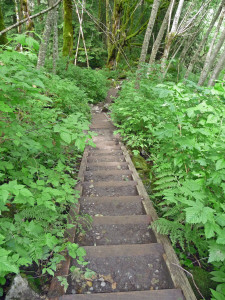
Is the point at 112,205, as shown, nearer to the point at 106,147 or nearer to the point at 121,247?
the point at 121,247

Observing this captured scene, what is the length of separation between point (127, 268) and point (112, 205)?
3.90 feet

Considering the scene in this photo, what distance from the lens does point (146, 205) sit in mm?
3195

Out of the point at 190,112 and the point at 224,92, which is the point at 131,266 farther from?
the point at 224,92

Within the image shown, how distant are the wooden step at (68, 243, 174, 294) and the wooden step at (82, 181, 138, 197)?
142 centimetres

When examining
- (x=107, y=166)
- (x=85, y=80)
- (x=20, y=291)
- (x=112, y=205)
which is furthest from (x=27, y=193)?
(x=85, y=80)

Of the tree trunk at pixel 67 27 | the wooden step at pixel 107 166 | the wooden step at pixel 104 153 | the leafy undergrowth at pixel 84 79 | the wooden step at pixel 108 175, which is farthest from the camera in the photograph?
the tree trunk at pixel 67 27

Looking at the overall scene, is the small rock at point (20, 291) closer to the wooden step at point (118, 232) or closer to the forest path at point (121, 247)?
the forest path at point (121, 247)

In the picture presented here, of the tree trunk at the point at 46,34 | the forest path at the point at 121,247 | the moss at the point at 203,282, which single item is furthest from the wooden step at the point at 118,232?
the tree trunk at the point at 46,34

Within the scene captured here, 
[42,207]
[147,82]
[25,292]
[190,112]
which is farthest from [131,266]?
[147,82]

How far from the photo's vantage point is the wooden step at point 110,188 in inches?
147

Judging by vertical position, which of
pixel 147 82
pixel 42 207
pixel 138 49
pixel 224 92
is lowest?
pixel 42 207

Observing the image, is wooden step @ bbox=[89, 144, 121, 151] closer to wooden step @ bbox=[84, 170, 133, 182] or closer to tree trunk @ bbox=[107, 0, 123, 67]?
wooden step @ bbox=[84, 170, 133, 182]

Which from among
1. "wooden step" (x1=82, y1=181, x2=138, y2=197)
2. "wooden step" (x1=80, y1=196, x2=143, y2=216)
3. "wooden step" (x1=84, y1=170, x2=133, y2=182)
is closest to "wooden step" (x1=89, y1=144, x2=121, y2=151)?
"wooden step" (x1=84, y1=170, x2=133, y2=182)

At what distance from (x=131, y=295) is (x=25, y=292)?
104 cm
